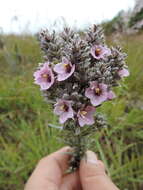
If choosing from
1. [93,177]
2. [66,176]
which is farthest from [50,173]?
[93,177]

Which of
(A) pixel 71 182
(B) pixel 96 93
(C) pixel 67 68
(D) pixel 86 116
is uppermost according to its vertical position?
(C) pixel 67 68

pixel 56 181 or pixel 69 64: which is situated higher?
pixel 69 64

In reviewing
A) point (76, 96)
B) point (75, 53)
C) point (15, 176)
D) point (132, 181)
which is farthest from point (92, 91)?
point (15, 176)

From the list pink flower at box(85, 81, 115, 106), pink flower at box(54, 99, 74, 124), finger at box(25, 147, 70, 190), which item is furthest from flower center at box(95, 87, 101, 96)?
finger at box(25, 147, 70, 190)

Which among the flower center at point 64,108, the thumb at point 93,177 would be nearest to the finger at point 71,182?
the thumb at point 93,177

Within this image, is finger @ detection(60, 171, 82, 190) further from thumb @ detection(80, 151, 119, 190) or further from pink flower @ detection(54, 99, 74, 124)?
pink flower @ detection(54, 99, 74, 124)

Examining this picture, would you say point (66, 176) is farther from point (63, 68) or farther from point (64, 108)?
point (63, 68)

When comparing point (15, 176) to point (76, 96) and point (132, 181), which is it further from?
point (76, 96)
